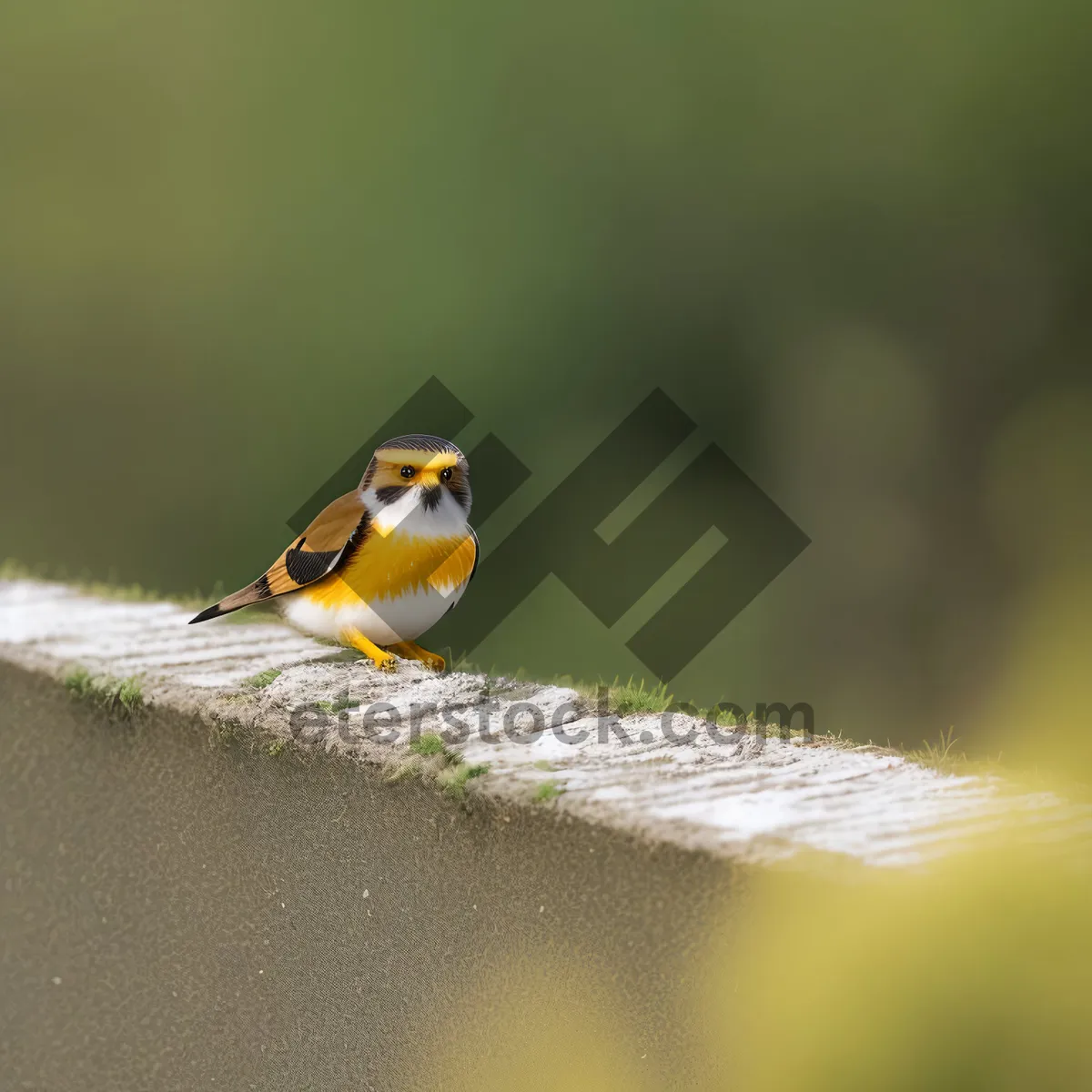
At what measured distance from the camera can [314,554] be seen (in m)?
2.45

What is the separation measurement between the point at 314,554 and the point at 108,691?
528 millimetres

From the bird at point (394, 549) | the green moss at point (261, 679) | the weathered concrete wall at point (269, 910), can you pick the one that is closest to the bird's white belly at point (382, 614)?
the bird at point (394, 549)

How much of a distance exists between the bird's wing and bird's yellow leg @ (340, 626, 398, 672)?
0.12 meters

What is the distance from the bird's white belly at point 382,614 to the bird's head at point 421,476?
0.51 ft

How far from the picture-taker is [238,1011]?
234 cm

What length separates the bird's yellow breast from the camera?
2348mm

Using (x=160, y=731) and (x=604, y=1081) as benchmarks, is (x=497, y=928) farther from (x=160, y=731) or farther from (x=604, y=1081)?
(x=160, y=731)

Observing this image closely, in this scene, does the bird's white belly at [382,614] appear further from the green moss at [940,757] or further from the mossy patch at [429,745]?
the green moss at [940,757]

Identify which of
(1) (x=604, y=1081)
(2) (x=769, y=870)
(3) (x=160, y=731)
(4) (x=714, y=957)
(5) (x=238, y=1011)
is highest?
(2) (x=769, y=870)

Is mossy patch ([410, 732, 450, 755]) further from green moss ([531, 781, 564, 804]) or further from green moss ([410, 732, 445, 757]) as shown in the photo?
green moss ([531, 781, 564, 804])

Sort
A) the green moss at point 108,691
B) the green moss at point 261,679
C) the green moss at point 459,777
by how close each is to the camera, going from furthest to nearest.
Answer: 1. the green moss at point 108,691
2. the green moss at point 261,679
3. the green moss at point 459,777

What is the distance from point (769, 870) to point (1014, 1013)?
0.30m

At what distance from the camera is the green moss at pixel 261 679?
2.44 m

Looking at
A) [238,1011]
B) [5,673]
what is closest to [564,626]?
[5,673]
